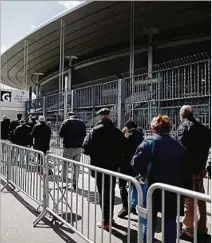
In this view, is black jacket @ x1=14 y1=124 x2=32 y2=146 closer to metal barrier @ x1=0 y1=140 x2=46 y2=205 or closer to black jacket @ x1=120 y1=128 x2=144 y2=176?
metal barrier @ x1=0 y1=140 x2=46 y2=205

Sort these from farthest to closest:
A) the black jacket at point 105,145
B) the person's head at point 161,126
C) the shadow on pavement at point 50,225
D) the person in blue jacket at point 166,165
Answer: the black jacket at point 105,145 < the shadow on pavement at point 50,225 < the person's head at point 161,126 < the person in blue jacket at point 166,165

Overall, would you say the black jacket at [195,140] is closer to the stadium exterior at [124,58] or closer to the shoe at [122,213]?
the shoe at [122,213]

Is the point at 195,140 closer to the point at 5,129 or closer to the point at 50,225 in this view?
the point at 50,225

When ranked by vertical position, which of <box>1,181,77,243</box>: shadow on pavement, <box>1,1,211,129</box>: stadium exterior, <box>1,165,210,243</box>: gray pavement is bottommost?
<box>1,181,77,243</box>: shadow on pavement

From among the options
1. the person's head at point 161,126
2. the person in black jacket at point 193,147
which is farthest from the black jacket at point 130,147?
the person's head at point 161,126

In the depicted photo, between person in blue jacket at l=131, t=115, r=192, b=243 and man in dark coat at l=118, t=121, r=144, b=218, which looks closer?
person in blue jacket at l=131, t=115, r=192, b=243

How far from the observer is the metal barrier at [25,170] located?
253 inches

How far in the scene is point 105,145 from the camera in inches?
206

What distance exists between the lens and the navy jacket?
382 centimetres

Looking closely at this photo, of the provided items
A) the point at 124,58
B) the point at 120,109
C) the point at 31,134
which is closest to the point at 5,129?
the point at 31,134

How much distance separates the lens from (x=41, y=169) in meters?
6.45

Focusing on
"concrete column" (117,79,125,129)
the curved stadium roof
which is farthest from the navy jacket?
the curved stadium roof

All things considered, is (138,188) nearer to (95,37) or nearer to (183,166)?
(183,166)

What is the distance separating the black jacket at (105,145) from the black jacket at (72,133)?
121 inches
